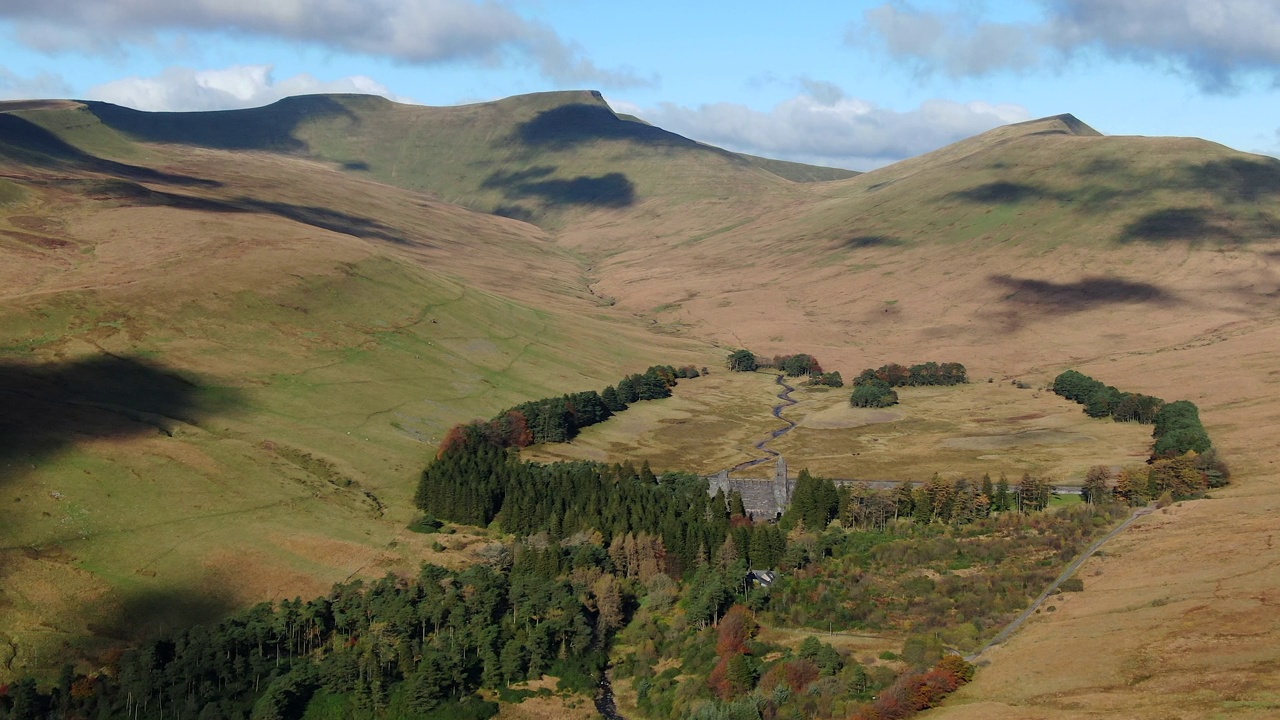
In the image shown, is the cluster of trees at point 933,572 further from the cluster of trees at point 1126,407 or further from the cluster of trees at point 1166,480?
the cluster of trees at point 1126,407

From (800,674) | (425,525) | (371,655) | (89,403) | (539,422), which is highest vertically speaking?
(89,403)

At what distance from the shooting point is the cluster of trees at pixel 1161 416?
474ft

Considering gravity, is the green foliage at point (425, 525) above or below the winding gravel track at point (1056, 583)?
below

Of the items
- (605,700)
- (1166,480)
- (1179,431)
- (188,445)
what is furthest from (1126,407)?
(188,445)

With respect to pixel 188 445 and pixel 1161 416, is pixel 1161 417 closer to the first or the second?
pixel 1161 416

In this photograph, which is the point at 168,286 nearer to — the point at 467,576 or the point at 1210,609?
the point at 467,576

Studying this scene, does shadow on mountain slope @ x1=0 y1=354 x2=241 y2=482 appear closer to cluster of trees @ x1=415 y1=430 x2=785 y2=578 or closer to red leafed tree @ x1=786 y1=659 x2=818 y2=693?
cluster of trees @ x1=415 y1=430 x2=785 y2=578

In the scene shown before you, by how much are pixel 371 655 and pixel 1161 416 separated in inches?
5541

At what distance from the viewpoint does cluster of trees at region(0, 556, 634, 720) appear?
83312 millimetres

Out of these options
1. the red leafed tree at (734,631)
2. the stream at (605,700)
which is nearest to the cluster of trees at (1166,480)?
the red leafed tree at (734,631)

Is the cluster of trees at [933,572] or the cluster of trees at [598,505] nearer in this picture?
the cluster of trees at [933,572]

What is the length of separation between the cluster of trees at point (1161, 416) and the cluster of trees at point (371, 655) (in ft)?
284

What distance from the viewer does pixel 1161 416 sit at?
173 meters

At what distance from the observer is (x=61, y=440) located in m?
116
